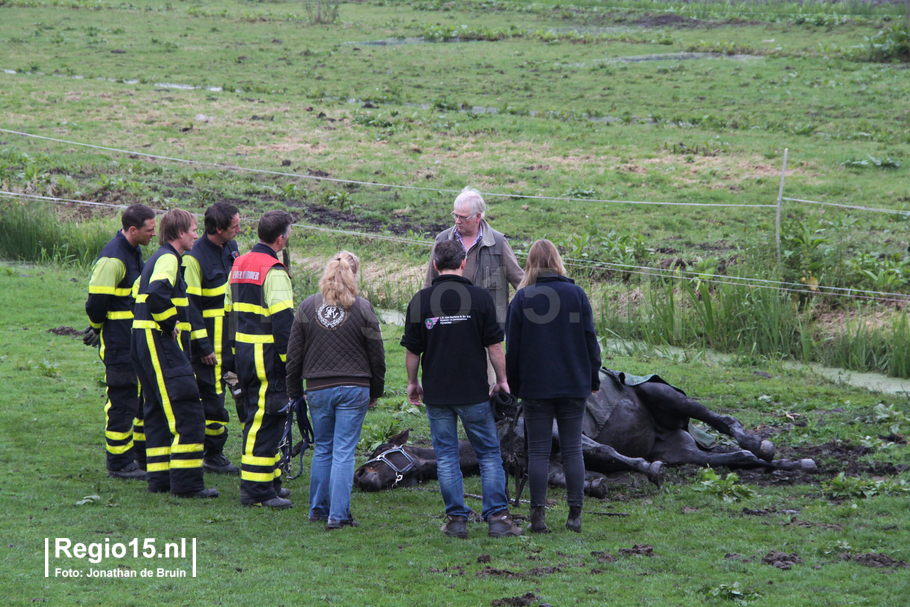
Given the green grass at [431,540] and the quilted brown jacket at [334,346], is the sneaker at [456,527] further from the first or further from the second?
the quilted brown jacket at [334,346]

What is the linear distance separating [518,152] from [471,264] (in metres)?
12.1

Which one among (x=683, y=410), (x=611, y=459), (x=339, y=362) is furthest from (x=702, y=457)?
(x=339, y=362)

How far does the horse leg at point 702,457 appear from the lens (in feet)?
22.4

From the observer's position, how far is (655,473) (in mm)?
6465

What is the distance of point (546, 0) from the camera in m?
39.4

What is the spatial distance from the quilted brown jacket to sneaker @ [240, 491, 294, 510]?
0.98 metres

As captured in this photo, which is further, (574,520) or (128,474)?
(128,474)

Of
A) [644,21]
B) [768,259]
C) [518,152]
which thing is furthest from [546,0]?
[768,259]

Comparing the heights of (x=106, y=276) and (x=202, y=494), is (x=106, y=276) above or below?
above

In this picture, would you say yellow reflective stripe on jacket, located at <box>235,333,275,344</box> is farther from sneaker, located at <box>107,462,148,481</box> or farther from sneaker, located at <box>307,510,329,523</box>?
sneaker, located at <box>107,462,148,481</box>

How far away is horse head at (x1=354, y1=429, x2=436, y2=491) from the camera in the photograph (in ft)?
22.1

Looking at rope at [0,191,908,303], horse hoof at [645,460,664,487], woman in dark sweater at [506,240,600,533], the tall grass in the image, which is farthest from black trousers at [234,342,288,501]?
the tall grass

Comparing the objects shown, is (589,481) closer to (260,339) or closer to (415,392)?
(415,392)

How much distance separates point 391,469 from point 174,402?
169 cm
